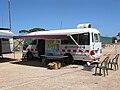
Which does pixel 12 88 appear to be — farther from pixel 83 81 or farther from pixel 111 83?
pixel 111 83

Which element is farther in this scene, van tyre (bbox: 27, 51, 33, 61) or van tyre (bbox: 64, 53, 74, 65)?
van tyre (bbox: 27, 51, 33, 61)

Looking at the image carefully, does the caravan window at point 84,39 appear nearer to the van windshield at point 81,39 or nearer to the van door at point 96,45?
the van windshield at point 81,39

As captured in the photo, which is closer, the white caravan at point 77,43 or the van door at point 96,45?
the white caravan at point 77,43

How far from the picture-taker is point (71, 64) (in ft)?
48.5

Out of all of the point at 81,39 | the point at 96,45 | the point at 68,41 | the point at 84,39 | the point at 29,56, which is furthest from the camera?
the point at 29,56

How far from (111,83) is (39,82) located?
2.97 meters

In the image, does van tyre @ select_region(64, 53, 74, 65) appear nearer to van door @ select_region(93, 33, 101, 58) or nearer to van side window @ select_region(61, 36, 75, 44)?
van side window @ select_region(61, 36, 75, 44)

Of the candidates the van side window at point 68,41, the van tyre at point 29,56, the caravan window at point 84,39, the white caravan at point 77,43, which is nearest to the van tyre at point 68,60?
the white caravan at point 77,43

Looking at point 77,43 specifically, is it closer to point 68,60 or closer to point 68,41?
point 68,41

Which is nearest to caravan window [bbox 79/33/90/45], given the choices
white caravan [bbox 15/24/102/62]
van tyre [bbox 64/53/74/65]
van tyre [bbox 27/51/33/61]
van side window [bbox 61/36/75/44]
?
white caravan [bbox 15/24/102/62]

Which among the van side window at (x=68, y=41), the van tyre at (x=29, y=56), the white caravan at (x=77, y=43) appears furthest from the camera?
the van tyre at (x=29, y=56)

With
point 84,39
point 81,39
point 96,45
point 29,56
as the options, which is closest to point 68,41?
point 81,39

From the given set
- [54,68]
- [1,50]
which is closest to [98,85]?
[54,68]

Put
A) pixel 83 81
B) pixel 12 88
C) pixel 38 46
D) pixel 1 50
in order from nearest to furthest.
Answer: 1. pixel 12 88
2. pixel 83 81
3. pixel 38 46
4. pixel 1 50
